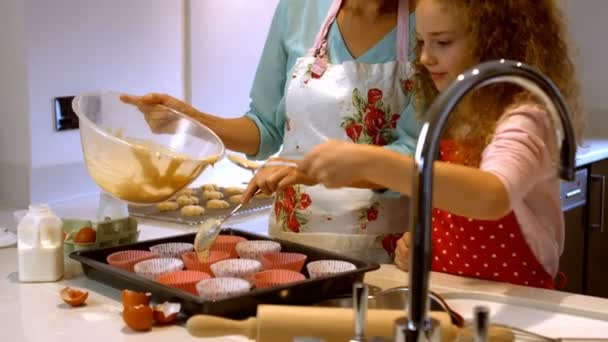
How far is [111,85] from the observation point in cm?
221

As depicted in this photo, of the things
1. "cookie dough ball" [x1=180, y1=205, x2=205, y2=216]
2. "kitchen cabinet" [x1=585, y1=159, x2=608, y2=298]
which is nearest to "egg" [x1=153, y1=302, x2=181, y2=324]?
"cookie dough ball" [x1=180, y1=205, x2=205, y2=216]

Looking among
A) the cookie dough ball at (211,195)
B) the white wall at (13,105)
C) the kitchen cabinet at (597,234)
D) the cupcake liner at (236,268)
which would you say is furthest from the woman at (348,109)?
the kitchen cabinet at (597,234)

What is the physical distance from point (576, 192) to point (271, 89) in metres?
1.39

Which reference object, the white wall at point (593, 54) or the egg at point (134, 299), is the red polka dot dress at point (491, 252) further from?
the white wall at point (593, 54)

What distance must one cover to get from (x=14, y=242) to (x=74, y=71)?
1.99ft

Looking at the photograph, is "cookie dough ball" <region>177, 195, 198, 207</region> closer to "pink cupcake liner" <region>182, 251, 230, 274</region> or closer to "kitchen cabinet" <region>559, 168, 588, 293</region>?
"pink cupcake liner" <region>182, 251, 230, 274</region>

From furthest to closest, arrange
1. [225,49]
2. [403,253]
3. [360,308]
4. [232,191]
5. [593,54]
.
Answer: [593,54] → [225,49] → [232,191] → [403,253] → [360,308]

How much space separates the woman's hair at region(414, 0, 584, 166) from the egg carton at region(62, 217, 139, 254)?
1.88 feet

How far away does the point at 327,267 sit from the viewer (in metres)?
1.32

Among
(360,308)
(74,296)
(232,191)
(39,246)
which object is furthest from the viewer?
(232,191)

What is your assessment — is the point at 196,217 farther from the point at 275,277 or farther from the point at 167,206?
the point at 275,277

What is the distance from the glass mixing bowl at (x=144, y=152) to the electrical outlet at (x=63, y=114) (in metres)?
0.58

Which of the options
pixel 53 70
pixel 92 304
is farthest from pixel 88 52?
pixel 92 304

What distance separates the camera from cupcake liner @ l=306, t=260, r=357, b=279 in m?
1.30
